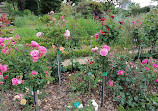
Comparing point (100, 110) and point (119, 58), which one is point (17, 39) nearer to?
point (100, 110)

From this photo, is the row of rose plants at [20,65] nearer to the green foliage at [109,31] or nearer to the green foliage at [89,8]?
the green foliage at [109,31]

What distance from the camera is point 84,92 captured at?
2508 mm

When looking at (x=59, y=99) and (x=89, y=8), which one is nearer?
(x=59, y=99)

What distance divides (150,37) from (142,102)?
179cm

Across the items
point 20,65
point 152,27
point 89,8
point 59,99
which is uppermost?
point 89,8

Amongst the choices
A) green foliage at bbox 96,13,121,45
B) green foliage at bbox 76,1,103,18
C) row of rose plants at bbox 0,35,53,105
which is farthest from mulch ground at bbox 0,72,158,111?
green foliage at bbox 76,1,103,18

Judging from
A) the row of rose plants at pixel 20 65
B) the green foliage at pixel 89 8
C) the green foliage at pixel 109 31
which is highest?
the green foliage at pixel 89 8

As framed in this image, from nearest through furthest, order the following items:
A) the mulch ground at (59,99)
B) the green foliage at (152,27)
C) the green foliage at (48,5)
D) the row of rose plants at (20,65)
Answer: the row of rose plants at (20,65) < the mulch ground at (59,99) < the green foliage at (152,27) < the green foliage at (48,5)

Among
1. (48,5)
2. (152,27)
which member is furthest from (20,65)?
(48,5)

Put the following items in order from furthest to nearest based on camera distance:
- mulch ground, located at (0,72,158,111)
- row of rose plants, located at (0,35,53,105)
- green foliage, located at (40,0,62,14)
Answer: green foliage, located at (40,0,62,14), mulch ground, located at (0,72,158,111), row of rose plants, located at (0,35,53,105)

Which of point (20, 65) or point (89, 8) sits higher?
point (89, 8)

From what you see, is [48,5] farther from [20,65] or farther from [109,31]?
[20,65]

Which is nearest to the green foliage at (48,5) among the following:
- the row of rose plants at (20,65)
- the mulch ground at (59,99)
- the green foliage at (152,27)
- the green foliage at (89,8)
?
the green foliage at (89,8)

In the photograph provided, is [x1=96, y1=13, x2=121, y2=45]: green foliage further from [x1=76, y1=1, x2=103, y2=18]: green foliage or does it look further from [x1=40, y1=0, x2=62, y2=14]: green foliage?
[x1=40, y1=0, x2=62, y2=14]: green foliage
